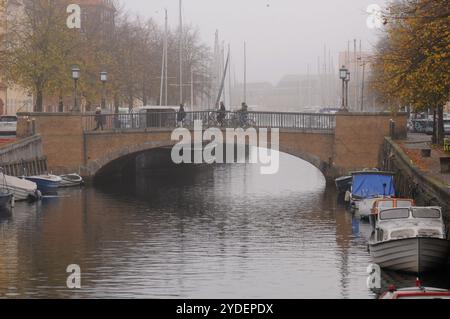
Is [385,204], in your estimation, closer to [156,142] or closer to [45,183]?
[45,183]

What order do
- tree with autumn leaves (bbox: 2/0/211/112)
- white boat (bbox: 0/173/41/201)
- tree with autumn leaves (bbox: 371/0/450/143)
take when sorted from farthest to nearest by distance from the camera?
tree with autumn leaves (bbox: 2/0/211/112) < white boat (bbox: 0/173/41/201) < tree with autumn leaves (bbox: 371/0/450/143)

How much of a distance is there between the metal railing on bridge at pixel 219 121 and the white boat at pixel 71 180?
4356 mm

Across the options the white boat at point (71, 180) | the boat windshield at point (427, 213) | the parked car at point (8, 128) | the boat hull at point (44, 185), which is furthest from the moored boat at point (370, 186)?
the parked car at point (8, 128)

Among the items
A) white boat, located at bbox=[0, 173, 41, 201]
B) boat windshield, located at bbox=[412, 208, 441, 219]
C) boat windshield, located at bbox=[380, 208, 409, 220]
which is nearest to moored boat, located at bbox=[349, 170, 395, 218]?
boat windshield, located at bbox=[380, 208, 409, 220]

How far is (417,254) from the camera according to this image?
37.2m

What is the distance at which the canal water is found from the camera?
119 feet

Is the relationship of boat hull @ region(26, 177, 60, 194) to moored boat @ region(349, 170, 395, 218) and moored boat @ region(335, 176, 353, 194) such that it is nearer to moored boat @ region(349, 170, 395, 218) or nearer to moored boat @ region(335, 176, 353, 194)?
moored boat @ region(335, 176, 353, 194)

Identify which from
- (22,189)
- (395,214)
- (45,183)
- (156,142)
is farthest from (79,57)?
(395,214)

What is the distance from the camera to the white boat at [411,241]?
122 feet

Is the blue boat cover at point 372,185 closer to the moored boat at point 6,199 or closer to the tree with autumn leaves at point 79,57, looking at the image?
the moored boat at point 6,199

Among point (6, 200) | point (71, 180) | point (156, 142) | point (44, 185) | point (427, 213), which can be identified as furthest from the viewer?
point (156, 142)

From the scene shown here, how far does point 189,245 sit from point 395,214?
977 centimetres

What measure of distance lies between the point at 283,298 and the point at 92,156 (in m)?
43.7

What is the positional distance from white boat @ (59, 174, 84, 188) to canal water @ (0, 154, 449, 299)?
58.0 inches
